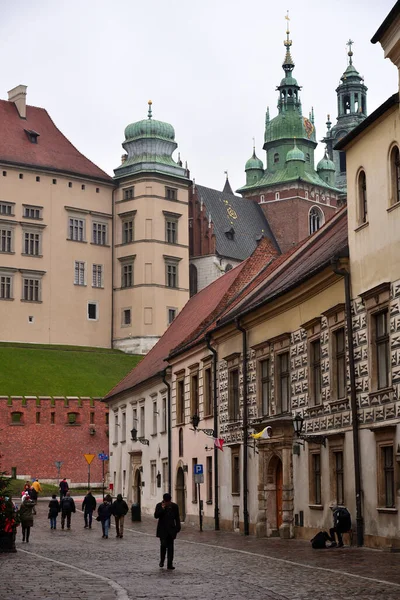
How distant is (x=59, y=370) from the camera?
78875mm

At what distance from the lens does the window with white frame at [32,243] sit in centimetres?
9031

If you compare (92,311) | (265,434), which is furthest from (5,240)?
(265,434)

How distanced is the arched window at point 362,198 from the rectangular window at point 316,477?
5.72m

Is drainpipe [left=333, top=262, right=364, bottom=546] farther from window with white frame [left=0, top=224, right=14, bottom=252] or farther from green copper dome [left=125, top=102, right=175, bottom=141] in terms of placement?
green copper dome [left=125, top=102, right=175, bottom=141]

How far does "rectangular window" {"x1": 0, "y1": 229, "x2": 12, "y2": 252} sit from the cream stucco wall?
40cm

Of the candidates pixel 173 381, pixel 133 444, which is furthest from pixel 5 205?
pixel 173 381

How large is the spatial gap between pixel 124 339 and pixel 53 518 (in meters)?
58.5

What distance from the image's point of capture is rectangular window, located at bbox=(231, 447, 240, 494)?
1319 inches

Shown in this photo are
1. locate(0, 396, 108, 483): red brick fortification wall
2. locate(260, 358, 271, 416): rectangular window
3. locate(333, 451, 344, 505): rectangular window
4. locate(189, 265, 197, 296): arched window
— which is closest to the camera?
locate(333, 451, 344, 505): rectangular window

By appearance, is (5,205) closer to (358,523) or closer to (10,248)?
(10,248)

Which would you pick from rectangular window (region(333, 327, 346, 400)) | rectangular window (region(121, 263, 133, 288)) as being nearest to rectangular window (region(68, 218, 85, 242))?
A: rectangular window (region(121, 263, 133, 288))

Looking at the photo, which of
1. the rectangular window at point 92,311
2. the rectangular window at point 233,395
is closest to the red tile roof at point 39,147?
the rectangular window at point 92,311

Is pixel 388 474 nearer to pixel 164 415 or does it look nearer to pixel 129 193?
pixel 164 415

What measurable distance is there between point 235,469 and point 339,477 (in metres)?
8.76
